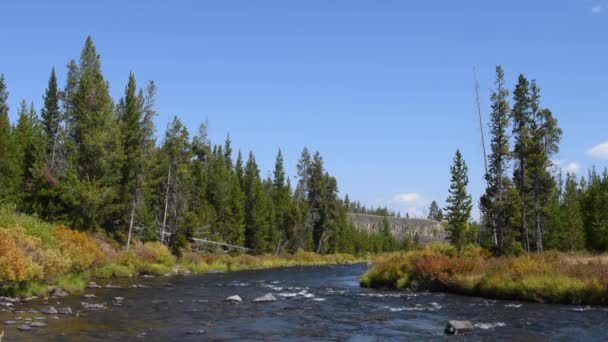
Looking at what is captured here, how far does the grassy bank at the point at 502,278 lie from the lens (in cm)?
2795

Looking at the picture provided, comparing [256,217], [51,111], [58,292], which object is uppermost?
[51,111]

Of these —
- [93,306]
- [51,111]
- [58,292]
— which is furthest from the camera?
[51,111]

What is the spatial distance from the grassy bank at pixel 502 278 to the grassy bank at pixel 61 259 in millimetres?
20313

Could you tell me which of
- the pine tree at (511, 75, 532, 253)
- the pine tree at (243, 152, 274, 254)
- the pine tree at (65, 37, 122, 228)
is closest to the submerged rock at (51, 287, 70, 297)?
the pine tree at (65, 37, 122, 228)

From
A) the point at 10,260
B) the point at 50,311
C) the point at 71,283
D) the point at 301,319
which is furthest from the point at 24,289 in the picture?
the point at 301,319

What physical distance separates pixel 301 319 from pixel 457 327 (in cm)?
682

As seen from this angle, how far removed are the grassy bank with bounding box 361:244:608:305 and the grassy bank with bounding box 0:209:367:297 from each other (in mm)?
20313

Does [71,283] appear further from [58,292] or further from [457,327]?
[457,327]

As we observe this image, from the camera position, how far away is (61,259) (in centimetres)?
2911

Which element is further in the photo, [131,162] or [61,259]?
[131,162]

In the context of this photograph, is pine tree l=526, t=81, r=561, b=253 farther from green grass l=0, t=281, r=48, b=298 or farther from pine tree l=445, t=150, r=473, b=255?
green grass l=0, t=281, r=48, b=298

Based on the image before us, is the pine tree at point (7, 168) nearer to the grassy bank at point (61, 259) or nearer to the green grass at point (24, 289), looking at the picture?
the grassy bank at point (61, 259)

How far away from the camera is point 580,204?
88875mm

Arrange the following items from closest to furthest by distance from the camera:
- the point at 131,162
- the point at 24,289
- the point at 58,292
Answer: the point at 24,289 → the point at 58,292 → the point at 131,162
